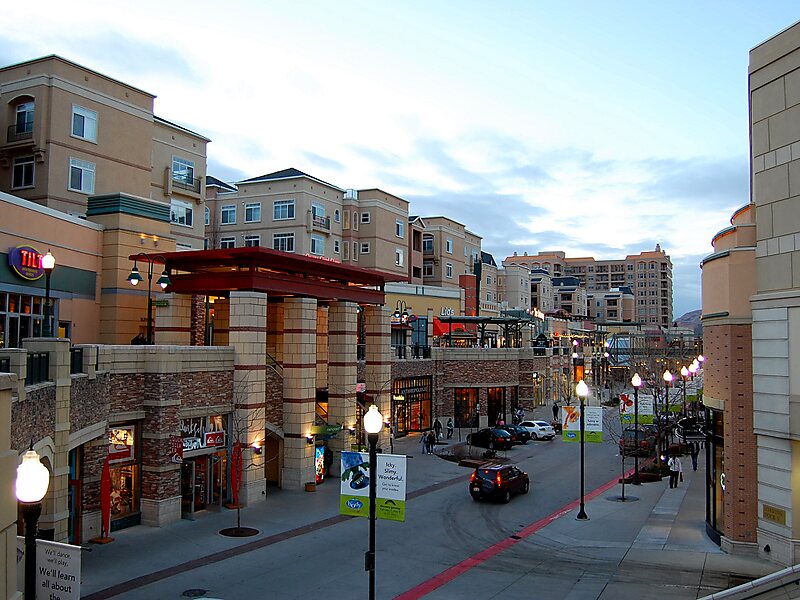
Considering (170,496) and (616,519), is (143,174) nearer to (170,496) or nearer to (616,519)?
(170,496)

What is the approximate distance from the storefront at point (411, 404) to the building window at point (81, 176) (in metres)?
21.7

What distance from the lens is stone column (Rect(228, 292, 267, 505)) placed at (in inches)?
1072

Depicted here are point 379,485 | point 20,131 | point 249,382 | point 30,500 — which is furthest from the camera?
point 20,131

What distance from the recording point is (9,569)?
33.4 feet

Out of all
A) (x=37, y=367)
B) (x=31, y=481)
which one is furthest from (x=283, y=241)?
(x=31, y=481)

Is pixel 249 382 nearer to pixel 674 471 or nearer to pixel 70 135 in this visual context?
pixel 70 135

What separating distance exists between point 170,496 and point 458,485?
13.2m

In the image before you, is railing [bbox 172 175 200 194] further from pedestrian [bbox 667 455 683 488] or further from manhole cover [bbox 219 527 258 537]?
pedestrian [bbox 667 455 683 488]

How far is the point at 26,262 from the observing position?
24234mm

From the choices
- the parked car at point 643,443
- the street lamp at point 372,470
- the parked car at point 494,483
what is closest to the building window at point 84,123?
the parked car at point 494,483

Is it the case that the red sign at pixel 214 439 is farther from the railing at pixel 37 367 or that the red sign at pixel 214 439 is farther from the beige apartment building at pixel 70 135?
the beige apartment building at pixel 70 135

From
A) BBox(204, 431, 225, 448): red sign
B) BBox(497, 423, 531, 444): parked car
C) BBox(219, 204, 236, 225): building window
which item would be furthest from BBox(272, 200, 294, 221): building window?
BBox(204, 431, 225, 448): red sign

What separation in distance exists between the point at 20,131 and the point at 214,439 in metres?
17.2

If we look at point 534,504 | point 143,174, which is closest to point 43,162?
point 143,174
